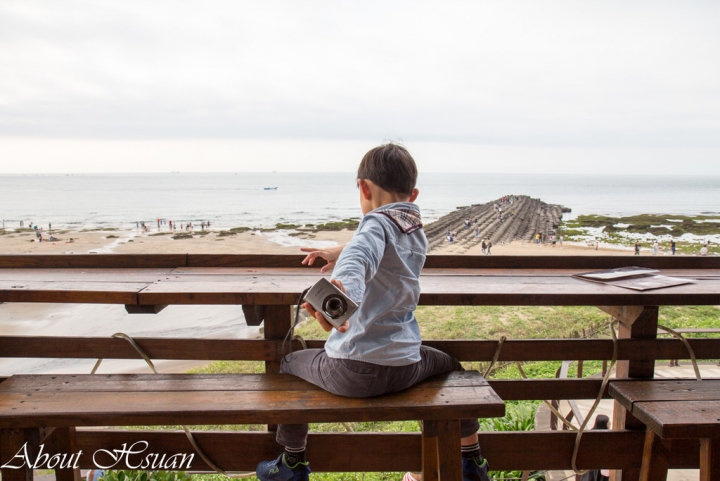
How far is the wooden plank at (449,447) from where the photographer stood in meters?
1.72

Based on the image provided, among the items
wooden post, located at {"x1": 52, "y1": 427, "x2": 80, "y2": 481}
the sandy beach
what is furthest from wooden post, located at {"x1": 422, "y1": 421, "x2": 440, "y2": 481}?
the sandy beach

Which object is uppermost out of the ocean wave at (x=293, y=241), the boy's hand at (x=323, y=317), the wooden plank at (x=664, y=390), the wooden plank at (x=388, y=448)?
the boy's hand at (x=323, y=317)

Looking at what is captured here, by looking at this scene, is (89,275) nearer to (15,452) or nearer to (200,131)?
(15,452)

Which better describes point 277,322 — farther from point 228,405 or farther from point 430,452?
point 430,452

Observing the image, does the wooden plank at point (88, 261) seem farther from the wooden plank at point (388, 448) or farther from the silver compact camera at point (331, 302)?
the silver compact camera at point (331, 302)

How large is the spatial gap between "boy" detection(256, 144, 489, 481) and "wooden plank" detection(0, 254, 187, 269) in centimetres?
105

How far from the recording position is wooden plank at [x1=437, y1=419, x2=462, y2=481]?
5.66 ft

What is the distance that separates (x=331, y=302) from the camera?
1.17 metres

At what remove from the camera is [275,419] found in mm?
1648

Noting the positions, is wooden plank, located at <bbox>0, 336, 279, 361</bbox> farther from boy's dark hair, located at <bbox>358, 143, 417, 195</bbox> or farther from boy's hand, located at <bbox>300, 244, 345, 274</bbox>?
boy's dark hair, located at <bbox>358, 143, 417, 195</bbox>

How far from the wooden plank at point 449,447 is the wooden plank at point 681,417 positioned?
0.69 metres

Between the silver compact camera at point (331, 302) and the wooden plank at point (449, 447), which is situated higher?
the silver compact camera at point (331, 302)

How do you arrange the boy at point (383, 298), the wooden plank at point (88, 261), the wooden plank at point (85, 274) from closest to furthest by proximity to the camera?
the boy at point (383, 298), the wooden plank at point (85, 274), the wooden plank at point (88, 261)

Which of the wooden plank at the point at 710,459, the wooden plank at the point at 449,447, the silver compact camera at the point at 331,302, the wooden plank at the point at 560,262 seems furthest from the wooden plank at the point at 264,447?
the silver compact camera at the point at 331,302
